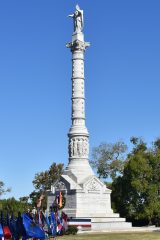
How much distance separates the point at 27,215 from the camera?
20.2m

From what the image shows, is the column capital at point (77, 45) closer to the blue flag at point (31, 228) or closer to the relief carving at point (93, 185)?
the relief carving at point (93, 185)

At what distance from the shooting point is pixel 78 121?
48.9 metres

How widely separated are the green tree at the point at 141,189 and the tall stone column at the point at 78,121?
6402 millimetres

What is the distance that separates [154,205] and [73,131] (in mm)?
11671

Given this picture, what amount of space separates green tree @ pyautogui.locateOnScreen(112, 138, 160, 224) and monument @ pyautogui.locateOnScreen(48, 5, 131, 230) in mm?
5593

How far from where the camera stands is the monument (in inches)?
1777

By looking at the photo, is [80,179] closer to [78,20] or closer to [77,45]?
[77,45]

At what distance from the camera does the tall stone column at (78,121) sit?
157ft

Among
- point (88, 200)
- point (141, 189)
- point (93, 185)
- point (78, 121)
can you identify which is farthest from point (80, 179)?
point (141, 189)

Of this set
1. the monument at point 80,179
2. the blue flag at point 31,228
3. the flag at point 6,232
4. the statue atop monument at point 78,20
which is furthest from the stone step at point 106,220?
the flag at point 6,232

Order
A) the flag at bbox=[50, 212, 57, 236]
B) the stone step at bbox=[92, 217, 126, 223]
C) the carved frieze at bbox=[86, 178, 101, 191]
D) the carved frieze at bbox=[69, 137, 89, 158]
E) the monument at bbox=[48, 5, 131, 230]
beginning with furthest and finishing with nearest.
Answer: the carved frieze at bbox=[69, 137, 89, 158], the carved frieze at bbox=[86, 178, 101, 191], the monument at bbox=[48, 5, 131, 230], the stone step at bbox=[92, 217, 126, 223], the flag at bbox=[50, 212, 57, 236]

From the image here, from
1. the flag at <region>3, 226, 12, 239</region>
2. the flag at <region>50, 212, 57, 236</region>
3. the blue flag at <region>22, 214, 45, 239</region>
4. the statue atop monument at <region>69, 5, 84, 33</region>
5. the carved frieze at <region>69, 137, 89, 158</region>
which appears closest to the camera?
the flag at <region>3, 226, 12, 239</region>

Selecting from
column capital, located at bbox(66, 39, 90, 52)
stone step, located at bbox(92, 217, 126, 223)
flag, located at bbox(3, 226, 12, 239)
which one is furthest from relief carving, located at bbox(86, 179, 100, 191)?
flag, located at bbox(3, 226, 12, 239)

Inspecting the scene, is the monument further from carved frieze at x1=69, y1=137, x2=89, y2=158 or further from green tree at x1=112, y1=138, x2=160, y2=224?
green tree at x1=112, y1=138, x2=160, y2=224
